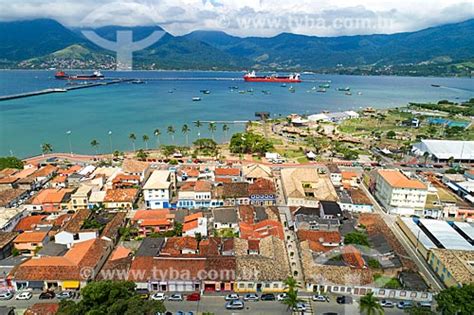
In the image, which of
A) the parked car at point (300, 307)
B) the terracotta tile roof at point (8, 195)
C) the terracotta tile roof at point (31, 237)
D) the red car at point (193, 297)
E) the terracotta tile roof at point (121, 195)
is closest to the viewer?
the parked car at point (300, 307)

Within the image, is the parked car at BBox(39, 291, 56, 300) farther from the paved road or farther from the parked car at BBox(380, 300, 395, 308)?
the paved road

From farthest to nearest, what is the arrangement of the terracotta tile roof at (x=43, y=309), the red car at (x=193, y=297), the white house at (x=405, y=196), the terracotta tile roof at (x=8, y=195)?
the terracotta tile roof at (x=8, y=195), the white house at (x=405, y=196), the red car at (x=193, y=297), the terracotta tile roof at (x=43, y=309)

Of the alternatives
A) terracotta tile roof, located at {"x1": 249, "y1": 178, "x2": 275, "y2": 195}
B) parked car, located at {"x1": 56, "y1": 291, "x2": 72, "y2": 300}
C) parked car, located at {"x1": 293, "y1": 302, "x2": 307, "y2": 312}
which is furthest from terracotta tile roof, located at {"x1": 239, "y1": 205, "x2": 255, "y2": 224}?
parked car, located at {"x1": 56, "y1": 291, "x2": 72, "y2": 300}

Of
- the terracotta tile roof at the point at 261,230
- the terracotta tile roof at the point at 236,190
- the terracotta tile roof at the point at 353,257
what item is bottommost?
the terracotta tile roof at the point at 261,230

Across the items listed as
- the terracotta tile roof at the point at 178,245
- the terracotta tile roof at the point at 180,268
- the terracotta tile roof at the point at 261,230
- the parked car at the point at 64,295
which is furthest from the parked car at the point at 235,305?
the parked car at the point at 64,295

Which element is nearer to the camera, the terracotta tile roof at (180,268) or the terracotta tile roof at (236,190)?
the terracotta tile roof at (180,268)

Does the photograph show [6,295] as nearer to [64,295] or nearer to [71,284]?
[64,295]

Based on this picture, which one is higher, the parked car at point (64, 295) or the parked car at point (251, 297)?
the parked car at point (251, 297)

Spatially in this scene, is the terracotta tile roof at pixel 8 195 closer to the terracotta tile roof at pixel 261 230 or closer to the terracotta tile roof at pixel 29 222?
the terracotta tile roof at pixel 29 222
